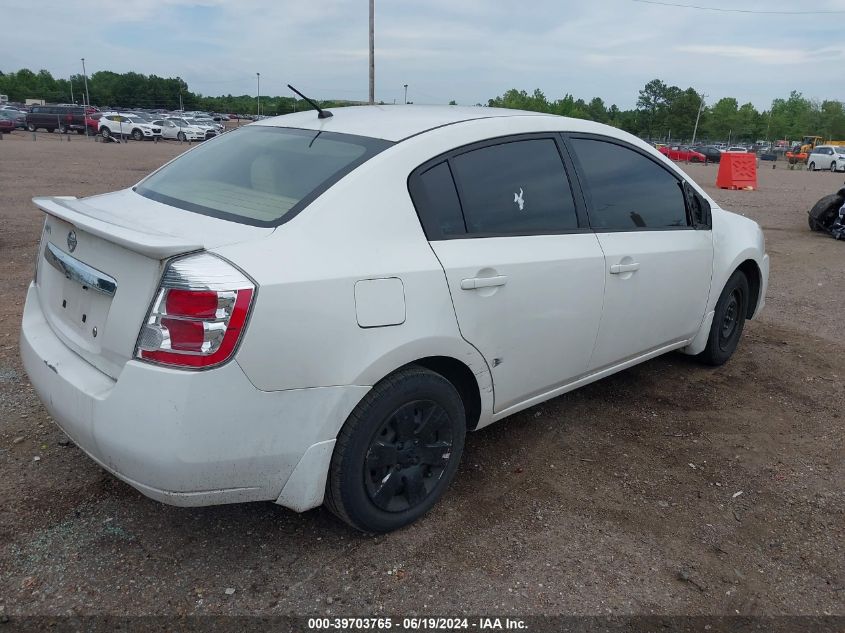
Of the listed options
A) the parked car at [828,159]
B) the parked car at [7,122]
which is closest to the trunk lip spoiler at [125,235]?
the parked car at [7,122]

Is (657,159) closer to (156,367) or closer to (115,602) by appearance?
(156,367)

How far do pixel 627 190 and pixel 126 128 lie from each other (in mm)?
42095

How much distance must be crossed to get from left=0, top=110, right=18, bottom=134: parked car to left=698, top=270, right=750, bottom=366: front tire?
42785mm

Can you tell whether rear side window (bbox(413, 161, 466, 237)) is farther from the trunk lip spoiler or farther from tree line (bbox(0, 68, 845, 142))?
tree line (bbox(0, 68, 845, 142))

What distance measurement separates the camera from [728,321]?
4938mm

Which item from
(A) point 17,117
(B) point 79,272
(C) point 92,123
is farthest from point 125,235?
(A) point 17,117

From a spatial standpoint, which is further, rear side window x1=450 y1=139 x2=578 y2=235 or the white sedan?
rear side window x1=450 y1=139 x2=578 y2=235

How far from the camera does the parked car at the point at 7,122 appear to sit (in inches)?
1543

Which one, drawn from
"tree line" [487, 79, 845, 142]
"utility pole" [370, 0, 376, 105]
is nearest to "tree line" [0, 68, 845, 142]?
"tree line" [487, 79, 845, 142]

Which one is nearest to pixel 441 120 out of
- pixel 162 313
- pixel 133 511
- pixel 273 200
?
pixel 273 200

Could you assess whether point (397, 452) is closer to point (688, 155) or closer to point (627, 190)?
point (627, 190)

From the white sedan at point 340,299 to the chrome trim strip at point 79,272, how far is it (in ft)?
0.04

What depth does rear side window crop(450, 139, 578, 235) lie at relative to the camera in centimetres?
300

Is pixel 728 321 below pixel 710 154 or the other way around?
the other way around
